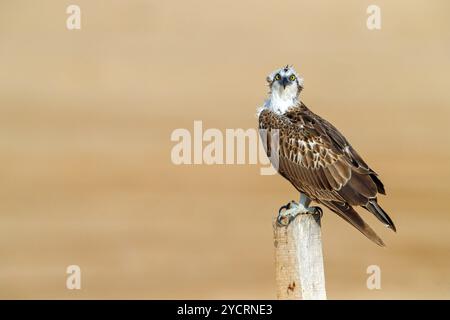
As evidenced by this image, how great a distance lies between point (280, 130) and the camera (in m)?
10.3

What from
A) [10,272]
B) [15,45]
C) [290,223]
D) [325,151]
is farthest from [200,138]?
[290,223]

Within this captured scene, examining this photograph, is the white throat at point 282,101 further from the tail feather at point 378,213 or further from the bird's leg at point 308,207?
the tail feather at point 378,213

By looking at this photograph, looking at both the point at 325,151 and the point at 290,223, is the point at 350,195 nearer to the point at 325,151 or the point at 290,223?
the point at 325,151

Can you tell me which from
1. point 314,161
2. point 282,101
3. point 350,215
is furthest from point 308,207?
point 282,101

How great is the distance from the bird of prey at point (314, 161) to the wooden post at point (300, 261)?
941 mm

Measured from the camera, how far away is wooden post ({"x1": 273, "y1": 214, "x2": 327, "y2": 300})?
24.9 feet

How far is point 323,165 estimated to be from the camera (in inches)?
391

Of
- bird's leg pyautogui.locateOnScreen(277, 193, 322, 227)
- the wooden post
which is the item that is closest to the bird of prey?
bird's leg pyautogui.locateOnScreen(277, 193, 322, 227)

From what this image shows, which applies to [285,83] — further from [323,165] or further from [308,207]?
[308,207]

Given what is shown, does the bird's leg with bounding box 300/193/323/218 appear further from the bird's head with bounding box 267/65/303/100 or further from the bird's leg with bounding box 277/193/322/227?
the bird's head with bounding box 267/65/303/100

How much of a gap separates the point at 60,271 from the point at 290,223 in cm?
901

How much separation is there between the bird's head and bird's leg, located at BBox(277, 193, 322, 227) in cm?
134

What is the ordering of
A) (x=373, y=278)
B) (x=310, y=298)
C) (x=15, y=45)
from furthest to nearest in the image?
1. (x=15, y=45)
2. (x=373, y=278)
3. (x=310, y=298)

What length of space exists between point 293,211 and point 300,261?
1.32 meters
